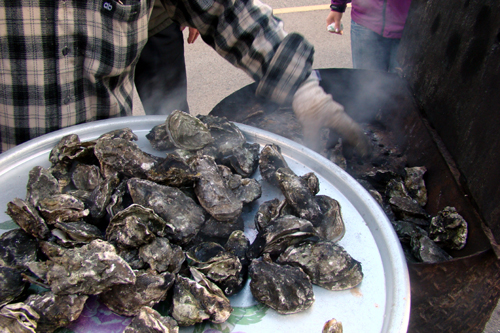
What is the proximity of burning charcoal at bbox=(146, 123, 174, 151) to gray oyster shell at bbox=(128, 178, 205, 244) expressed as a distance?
31cm

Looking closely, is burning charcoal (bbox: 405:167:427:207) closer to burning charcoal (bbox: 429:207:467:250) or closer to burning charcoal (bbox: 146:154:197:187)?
burning charcoal (bbox: 429:207:467:250)

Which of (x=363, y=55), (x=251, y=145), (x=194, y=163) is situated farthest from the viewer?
(x=363, y=55)

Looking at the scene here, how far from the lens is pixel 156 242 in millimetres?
931

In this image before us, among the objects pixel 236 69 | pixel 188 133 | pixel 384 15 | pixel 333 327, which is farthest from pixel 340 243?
pixel 236 69

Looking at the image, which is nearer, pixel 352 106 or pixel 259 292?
pixel 259 292

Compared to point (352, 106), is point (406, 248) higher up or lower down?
lower down

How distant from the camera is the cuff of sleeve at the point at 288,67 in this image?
60.5 inches

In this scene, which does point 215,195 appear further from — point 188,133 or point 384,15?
point 384,15

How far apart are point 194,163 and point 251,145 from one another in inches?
11.4

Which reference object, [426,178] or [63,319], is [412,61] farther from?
[63,319]

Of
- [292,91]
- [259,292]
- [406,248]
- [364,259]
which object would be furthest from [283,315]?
[292,91]

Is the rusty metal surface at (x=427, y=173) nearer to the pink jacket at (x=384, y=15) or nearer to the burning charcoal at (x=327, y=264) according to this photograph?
the burning charcoal at (x=327, y=264)

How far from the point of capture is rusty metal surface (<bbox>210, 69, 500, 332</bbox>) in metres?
1.29

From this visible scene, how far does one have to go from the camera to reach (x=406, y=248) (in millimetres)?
1577
